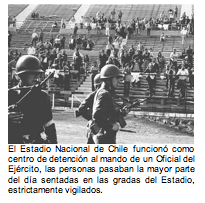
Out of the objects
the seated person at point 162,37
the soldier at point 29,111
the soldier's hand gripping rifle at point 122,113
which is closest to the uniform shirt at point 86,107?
the soldier's hand gripping rifle at point 122,113

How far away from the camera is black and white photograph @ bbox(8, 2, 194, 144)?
222 inches

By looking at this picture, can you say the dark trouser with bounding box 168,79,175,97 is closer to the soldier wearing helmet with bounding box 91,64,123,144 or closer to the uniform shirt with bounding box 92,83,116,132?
the soldier wearing helmet with bounding box 91,64,123,144

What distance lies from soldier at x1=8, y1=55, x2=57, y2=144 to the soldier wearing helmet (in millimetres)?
995

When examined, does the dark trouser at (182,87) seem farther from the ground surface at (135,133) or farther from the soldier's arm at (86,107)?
the soldier's arm at (86,107)

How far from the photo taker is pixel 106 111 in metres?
6.49

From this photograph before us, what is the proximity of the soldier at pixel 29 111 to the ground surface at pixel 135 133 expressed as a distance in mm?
5855

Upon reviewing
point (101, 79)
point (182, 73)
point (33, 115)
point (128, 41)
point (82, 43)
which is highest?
point (128, 41)

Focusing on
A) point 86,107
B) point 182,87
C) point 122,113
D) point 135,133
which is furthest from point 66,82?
point 122,113

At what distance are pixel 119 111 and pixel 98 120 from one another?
76cm

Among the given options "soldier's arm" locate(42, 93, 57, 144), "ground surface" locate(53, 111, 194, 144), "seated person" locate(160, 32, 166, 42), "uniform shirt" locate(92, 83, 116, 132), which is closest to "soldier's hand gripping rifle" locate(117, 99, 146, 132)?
"uniform shirt" locate(92, 83, 116, 132)

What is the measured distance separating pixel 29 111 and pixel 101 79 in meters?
1.77

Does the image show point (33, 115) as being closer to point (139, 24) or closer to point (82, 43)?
point (82, 43)

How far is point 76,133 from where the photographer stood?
42.9ft

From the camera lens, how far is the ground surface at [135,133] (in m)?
12.3
